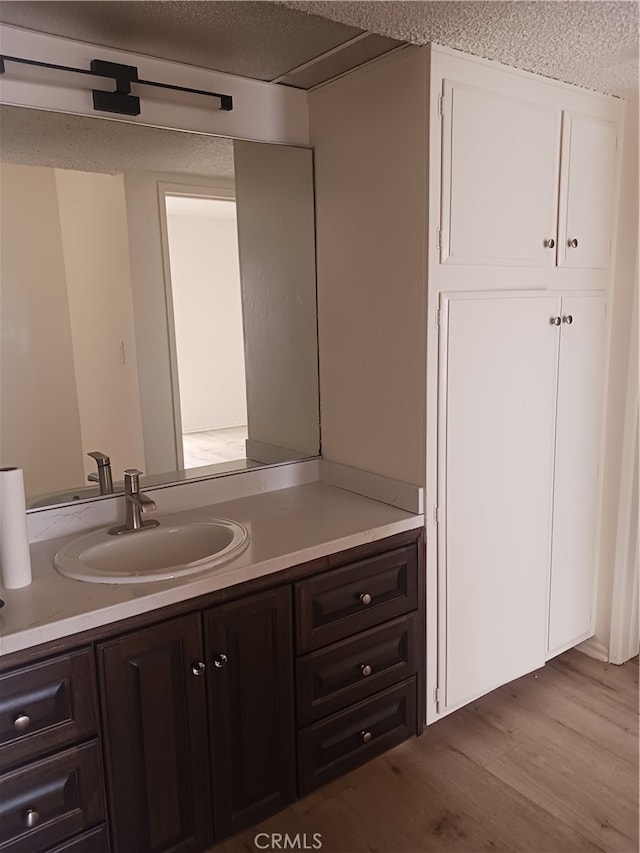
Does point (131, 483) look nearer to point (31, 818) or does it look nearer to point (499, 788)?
point (31, 818)

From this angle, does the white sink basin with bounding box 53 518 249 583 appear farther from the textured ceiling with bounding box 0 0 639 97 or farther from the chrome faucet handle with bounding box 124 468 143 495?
the textured ceiling with bounding box 0 0 639 97

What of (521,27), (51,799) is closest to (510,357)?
(521,27)

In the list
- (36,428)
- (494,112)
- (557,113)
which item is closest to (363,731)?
(36,428)

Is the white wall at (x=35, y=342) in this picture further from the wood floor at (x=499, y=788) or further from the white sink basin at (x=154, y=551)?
the wood floor at (x=499, y=788)

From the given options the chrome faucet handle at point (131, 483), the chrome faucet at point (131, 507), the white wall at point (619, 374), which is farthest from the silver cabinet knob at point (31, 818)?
the white wall at point (619, 374)

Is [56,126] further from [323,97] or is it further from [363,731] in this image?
[363,731]

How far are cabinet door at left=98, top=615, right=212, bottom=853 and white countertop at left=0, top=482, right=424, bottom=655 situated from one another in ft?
0.29

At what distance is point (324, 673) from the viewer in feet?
6.15

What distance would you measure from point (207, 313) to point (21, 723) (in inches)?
51.0

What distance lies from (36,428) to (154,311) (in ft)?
1.62

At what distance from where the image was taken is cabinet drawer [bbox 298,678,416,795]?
189 centimetres

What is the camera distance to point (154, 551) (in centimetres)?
190

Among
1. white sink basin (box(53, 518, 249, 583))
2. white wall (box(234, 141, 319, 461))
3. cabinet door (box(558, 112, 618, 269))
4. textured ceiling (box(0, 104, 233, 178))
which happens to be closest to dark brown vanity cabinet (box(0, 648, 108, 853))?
white sink basin (box(53, 518, 249, 583))

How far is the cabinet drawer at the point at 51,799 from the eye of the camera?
1385 mm
